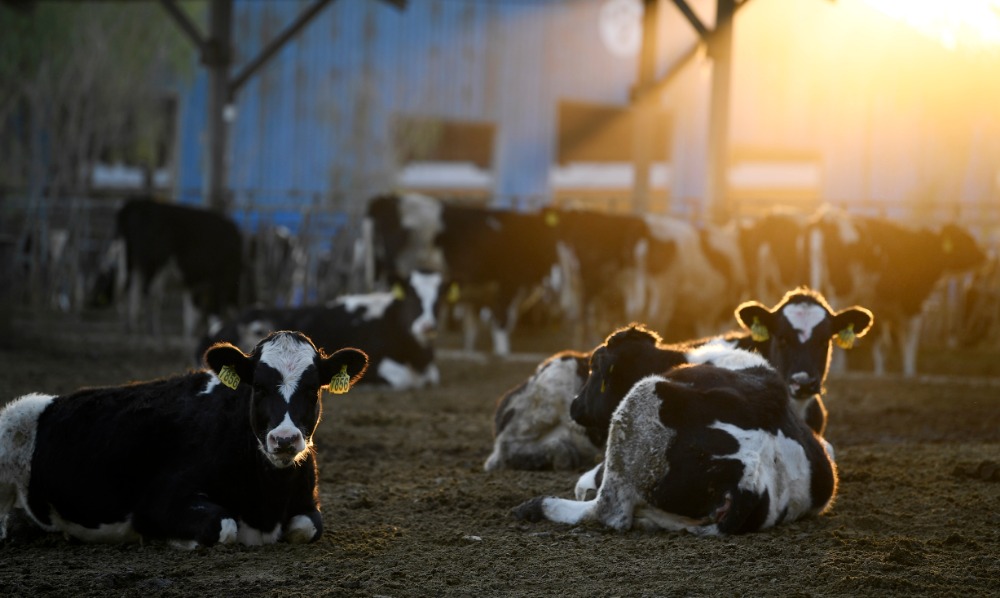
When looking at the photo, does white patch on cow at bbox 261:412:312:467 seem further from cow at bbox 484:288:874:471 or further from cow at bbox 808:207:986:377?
cow at bbox 808:207:986:377

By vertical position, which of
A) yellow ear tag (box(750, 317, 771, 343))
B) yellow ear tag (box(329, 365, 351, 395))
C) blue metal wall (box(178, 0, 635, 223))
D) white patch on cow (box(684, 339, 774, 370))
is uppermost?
blue metal wall (box(178, 0, 635, 223))

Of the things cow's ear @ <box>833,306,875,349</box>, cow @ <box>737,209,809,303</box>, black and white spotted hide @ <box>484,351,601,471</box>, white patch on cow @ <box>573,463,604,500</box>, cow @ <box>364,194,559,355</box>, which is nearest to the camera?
white patch on cow @ <box>573,463,604,500</box>

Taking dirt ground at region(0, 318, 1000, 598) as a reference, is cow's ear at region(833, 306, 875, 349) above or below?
above

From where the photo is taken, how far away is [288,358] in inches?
219

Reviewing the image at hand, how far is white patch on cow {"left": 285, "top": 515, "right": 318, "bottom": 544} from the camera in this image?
18.4ft

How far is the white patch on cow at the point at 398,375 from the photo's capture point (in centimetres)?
1273

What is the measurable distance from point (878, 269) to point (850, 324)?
317 inches

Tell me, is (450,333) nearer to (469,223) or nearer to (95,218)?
(469,223)

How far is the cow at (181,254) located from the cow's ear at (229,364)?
448 inches

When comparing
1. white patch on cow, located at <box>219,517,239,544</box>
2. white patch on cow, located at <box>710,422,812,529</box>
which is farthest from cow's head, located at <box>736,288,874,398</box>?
white patch on cow, located at <box>219,517,239,544</box>

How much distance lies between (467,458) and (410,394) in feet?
13.4

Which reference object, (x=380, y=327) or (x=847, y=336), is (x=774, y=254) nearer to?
(x=380, y=327)

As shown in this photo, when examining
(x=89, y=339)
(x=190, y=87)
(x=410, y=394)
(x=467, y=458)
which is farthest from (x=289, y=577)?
(x=190, y=87)

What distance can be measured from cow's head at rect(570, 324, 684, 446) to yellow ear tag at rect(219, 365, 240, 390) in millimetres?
2124
